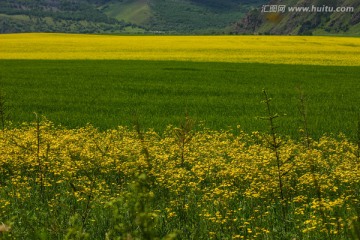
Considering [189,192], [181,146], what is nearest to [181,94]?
[181,146]

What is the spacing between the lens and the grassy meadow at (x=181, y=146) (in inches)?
258

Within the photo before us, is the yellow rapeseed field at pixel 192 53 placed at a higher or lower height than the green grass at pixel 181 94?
higher

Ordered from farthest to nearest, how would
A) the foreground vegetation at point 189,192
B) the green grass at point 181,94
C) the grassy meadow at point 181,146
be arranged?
the green grass at point 181,94, the grassy meadow at point 181,146, the foreground vegetation at point 189,192

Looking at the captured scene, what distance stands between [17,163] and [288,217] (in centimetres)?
686

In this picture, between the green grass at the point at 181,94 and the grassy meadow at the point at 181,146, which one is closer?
the grassy meadow at the point at 181,146

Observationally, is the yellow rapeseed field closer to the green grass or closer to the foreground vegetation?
the green grass

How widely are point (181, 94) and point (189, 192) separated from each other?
16.9 metres

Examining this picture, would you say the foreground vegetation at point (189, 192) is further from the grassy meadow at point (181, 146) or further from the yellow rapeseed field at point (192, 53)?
the yellow rapeseed field at point (192, 53)

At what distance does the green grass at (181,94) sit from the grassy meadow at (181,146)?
104mm

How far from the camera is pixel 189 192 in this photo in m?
9.12

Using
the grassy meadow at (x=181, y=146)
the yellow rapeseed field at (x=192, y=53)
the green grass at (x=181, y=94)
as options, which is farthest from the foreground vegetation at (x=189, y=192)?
the yellow rapeseed field at (x=192, y=53)

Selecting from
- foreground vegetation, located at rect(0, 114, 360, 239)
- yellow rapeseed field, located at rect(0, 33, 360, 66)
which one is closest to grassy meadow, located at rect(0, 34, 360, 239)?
foreground vegetation, located at rect(0, 114, 360, 239)

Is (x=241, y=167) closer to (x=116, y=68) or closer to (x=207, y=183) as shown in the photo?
(x=207, y=183)

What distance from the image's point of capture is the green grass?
18.0 m
